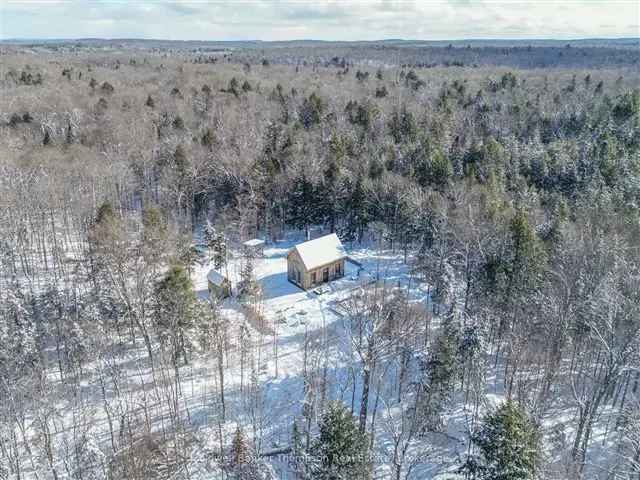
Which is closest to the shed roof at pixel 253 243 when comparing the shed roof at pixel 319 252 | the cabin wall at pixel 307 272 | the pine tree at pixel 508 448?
the cabin wall at pixel 307 272

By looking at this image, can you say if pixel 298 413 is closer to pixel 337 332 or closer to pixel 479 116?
pixel 337 332

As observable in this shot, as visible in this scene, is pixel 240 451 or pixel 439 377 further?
pixel 439 377

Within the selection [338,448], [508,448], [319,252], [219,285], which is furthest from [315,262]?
[508,448]

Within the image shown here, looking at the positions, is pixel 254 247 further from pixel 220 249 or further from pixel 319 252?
pixel 319 252

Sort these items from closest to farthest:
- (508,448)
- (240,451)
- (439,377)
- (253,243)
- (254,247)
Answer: (508,448) < (240,451) < (439,377) < (253,243) < (254,247)

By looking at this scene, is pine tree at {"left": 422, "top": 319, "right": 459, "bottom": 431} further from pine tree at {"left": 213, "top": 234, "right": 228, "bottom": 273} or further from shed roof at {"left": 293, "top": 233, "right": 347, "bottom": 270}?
pine tree at {"left": 213, "top": 234, "right": 228, "bottom": 273}

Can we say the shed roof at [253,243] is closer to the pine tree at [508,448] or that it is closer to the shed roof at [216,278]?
the shed roof at [216,278]
